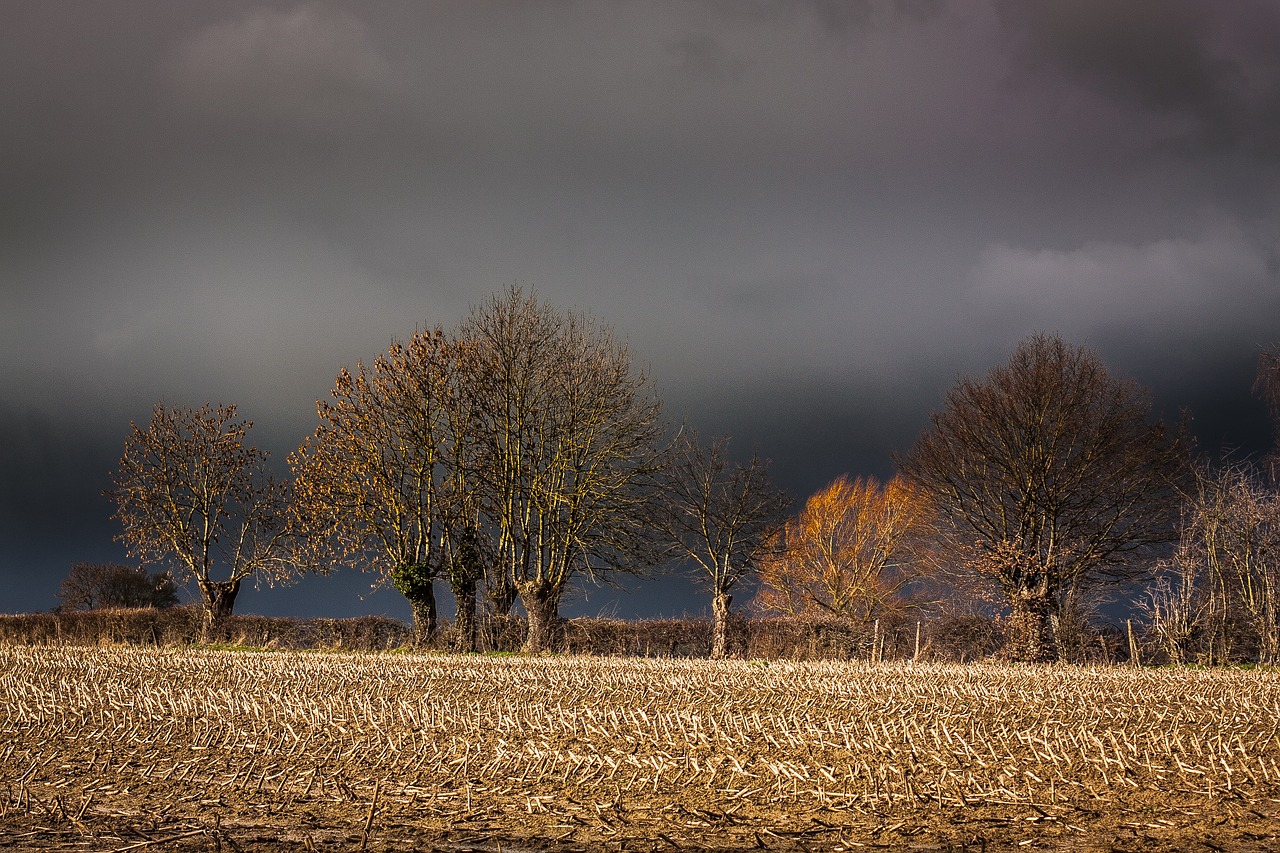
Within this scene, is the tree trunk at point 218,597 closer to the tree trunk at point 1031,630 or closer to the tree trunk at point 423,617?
the tree trunk at point 423,617

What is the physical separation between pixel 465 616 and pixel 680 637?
662cm

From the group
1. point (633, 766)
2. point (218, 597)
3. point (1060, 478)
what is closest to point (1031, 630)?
point (1060, 478)

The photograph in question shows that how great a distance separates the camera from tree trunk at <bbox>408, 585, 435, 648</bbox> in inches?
1222

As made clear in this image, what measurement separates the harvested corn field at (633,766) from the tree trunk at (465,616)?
42.7ft

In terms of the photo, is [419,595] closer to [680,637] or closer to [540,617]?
[540,617]

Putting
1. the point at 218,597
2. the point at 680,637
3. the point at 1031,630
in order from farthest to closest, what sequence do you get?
1. the point at 218,597
2. the point at 680,637
3. the point at 1031,630

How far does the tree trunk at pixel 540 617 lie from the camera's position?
3002 centimetres

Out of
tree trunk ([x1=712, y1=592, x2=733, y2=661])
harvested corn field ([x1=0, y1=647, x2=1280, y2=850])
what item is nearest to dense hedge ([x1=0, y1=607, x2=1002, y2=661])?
tree trunk ([x1=712, y1=592, x2=733, y2=661])

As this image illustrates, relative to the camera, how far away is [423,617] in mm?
31219

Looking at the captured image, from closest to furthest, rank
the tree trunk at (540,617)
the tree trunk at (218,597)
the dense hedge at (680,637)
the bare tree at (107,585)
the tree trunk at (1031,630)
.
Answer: the tree trunk at (1031,630)
the tree trunk at (540,617)
the dense hedge at (680,637)
the tree trunk at (218,597)
the bare tree at (107,585)

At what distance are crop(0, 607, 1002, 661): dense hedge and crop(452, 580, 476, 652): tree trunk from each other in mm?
346

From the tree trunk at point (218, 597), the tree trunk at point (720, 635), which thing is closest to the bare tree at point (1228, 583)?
the tree trunk at point (720, 635)

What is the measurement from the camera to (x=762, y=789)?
29.3ft

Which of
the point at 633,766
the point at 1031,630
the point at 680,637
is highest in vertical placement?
the point at 1031,630
